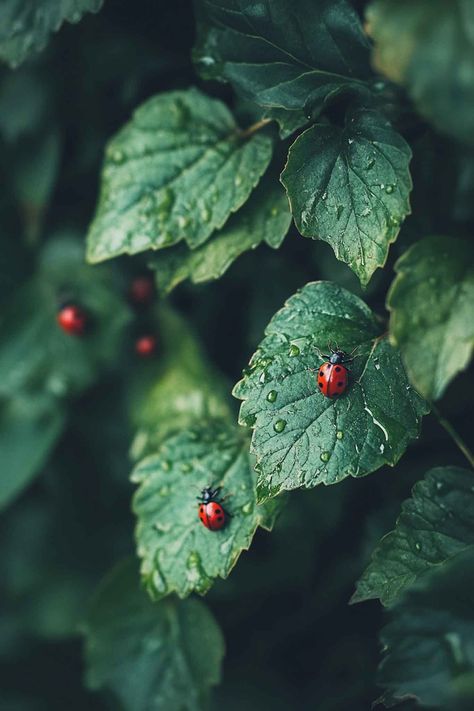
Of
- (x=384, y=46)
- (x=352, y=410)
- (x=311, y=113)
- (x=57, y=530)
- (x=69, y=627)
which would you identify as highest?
(x=384, y=46)

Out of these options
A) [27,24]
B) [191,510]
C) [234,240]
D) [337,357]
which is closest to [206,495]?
[191,510]

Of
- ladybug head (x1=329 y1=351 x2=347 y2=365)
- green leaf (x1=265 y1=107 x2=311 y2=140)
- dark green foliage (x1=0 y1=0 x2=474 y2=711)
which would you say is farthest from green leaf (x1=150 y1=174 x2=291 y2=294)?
ladybug head (x1=329 y1=351 x2=347 y2=365)

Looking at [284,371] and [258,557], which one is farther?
[258,557]

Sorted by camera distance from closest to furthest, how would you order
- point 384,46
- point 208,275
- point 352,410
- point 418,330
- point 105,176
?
point 384,46, point 418,330, point 352,410, point 208,275, point 105,176

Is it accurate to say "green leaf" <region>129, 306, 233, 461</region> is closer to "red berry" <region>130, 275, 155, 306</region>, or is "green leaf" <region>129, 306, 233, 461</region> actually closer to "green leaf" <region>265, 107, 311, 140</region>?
"red berry" <region>130, 275, 155, 306</region>

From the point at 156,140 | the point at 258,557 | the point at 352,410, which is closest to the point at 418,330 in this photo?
the point at 352,410

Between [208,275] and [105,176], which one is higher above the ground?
[105,176]

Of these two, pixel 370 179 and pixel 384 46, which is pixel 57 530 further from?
pixel 384 46
